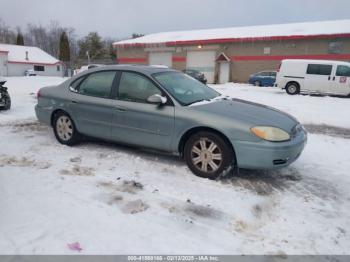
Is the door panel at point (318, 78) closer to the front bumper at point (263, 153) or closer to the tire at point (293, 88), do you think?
the tire at point (293, 88)

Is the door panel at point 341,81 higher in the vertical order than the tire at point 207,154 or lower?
higher

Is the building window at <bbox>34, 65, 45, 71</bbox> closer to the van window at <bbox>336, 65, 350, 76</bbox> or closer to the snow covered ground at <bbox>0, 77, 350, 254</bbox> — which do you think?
the van window at <bbox>336, 65, 350, 76</bbox>

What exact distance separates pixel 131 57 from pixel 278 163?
35512 mm

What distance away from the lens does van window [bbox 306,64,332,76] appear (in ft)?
61.5

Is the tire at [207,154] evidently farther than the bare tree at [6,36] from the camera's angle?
No

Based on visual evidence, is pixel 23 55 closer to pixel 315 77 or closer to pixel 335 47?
pixel 335 47

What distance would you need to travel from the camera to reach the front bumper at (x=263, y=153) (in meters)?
4.29

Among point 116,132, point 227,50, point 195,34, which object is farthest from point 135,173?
point 195,34

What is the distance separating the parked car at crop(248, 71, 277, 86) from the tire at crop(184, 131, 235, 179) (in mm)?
23453

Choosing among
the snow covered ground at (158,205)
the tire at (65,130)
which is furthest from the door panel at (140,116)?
the tire at (65,130)

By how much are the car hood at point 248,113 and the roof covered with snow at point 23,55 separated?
49.3m

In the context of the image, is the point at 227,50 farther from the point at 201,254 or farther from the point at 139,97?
the point at 201,254

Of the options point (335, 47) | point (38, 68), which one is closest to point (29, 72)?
point (38, 68)

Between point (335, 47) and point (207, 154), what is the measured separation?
2805cm
